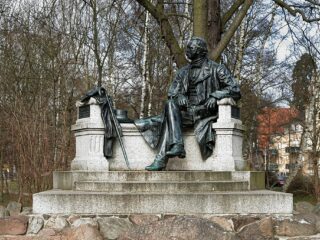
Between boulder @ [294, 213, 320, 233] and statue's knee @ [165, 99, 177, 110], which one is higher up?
statue's knee @ [165, 99, 177, 110]

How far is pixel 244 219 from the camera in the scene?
7.51 metres

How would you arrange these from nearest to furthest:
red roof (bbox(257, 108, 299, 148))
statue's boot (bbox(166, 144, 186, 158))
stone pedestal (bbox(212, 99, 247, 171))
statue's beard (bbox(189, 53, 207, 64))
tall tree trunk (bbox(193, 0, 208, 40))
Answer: statue's boot (bbox(166, 144, 186, 158))
stone pedestal (bbox(212, 99, 247, 171))
statue's beard (bbox(189, 53, 207, 64))
tall tree trunk (bbox(193, 0, 208, 40))
red roof (bbox(257, 108, 299, 148))

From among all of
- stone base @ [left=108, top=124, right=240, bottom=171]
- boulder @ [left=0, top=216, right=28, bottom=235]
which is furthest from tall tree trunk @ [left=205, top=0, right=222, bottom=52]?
boulder @ [left=0, top=216, right=28, bottom=235]

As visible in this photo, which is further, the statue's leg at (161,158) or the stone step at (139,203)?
the statue's leg at (161,158)

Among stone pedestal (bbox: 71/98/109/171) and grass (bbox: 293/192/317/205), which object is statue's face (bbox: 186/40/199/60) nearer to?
stone pedestal (bbox: 71/98/109/171)

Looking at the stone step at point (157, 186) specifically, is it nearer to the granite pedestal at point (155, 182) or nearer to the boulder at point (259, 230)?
the granite pedestal at point (155, 182)

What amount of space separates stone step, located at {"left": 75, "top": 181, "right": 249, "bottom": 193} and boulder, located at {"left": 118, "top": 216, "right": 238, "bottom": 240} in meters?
1.49

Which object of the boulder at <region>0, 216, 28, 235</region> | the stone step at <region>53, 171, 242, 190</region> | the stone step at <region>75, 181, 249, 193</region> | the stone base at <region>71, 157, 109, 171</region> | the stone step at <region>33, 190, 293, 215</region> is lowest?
the boulder at <region>0, 216, 28, 235</region>

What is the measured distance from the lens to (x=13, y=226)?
7.41 meters

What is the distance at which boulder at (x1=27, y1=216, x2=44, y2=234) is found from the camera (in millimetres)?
7469

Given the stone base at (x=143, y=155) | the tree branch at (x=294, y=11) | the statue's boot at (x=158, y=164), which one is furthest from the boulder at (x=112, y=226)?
the tree branch at (x=294, y=11)

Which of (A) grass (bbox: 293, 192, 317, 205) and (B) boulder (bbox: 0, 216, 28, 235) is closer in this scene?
(B) boulder (bbox: 0, 216, 28, 235)

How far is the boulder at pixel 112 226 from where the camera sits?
731 centimetres

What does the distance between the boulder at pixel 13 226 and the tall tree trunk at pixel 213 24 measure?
8.59 metres
